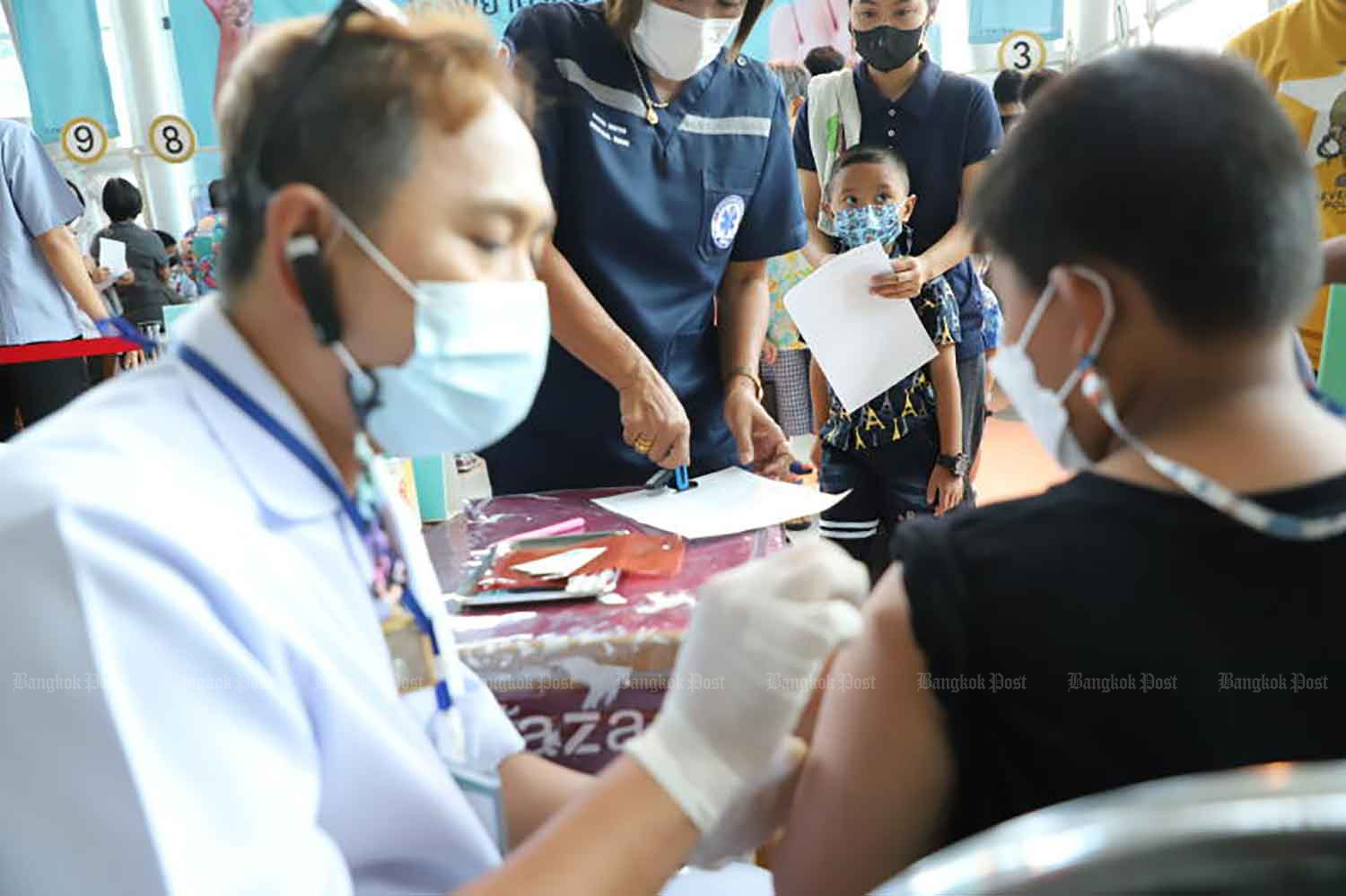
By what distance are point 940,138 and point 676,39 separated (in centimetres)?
88

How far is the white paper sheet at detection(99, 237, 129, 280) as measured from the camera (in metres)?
4.23

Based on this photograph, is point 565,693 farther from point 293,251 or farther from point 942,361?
point 942,361

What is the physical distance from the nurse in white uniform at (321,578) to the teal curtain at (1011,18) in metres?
4.11

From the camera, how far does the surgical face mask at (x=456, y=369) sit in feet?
2.46

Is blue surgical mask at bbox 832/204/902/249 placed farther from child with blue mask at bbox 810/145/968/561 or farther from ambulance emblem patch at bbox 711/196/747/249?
ambulance emblem patch at bbox 711/196/747/249

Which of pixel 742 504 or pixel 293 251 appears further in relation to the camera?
pixel 742 504

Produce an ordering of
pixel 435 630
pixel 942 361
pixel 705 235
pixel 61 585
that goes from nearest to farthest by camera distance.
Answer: pixel 61 585, pixel 435 630, pixel 705 235, pixel 942 361

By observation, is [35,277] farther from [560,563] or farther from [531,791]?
[531,791]

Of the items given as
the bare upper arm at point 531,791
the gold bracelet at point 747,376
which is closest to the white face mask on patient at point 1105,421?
the bare upper arm at point 531,791

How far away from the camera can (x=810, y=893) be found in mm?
765

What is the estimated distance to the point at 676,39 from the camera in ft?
5.00

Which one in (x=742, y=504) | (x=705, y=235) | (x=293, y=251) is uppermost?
(x=293, y=251)

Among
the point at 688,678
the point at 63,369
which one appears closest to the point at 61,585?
the point at 688,678

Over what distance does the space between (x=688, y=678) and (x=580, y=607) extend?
0.44 metres
